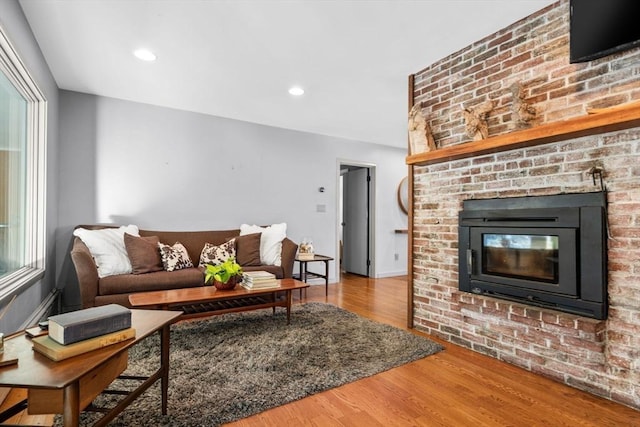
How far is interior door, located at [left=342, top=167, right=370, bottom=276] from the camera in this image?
20.0 feet

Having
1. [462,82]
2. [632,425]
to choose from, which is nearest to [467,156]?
[462,82]

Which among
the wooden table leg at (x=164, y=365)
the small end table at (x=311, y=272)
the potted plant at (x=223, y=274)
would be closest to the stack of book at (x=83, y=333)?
the wooden table leg at (x=164, y=365)

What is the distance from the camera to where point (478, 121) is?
246 cm

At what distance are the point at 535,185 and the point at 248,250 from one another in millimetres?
2993

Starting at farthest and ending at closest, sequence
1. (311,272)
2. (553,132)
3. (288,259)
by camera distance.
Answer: (311,272), (288,259), (553,132)

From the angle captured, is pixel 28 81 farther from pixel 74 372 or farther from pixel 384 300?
pixel 384 300

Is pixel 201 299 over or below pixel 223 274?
below

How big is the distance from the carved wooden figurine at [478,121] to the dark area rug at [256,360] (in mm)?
1629

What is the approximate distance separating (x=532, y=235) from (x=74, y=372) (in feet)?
8.25

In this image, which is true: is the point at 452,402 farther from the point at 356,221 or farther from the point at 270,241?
the point at 356,221

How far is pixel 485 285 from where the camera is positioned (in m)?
2.47

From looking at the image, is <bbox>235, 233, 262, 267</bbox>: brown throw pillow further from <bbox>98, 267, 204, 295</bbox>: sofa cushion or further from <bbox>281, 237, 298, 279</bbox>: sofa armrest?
<bbox>98, 267, 204, 295</bbox>: sofa cushion

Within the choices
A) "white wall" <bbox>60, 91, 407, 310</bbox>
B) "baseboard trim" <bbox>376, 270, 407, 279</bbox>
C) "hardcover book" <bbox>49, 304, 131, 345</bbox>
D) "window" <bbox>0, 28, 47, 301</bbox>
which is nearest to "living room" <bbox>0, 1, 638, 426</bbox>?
"white wall" <bbox>60, 91, 407, 310</bbox>

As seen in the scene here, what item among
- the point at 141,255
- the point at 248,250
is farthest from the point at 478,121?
the point at 141,255
